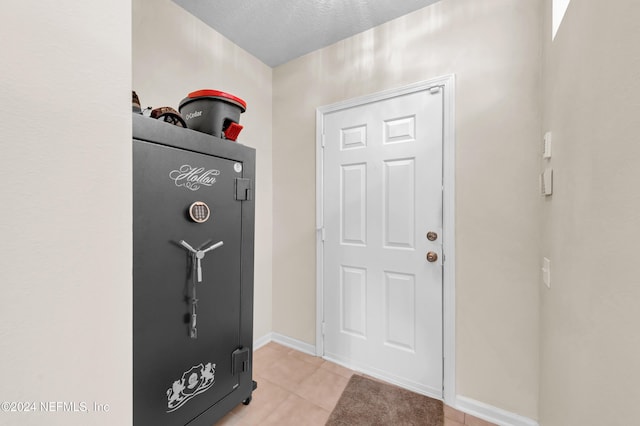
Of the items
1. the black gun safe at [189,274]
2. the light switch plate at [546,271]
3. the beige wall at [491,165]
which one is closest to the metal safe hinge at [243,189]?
the black gun safe at [189,274]

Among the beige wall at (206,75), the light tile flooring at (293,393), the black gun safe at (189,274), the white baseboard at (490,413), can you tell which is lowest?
the light tile flooring at (293,393)

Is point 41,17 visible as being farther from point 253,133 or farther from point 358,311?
point 358,311

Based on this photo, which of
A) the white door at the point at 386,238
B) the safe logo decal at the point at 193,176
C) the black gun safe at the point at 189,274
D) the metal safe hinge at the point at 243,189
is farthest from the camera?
the white door at the point at 386,238

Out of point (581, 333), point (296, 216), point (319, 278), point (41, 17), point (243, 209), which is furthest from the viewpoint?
point (296, 216)

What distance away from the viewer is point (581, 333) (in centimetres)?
78

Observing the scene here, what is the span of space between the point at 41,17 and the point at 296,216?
188cm

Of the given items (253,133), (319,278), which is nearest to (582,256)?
(319,278)

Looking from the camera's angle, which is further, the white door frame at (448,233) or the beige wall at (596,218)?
the white door frame at (448,233)

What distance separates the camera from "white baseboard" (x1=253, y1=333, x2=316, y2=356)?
2.17 meters

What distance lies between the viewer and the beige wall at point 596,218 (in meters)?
0.54

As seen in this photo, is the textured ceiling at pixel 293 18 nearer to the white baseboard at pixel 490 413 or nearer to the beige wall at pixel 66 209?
the beige wall at pixel 66 209

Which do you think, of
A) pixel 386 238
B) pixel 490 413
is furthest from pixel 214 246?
pixel 490 413

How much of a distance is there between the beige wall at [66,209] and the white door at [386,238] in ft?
5.07

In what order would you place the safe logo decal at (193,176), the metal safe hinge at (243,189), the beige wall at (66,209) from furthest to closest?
the metal safe hinge at (243,189), the safe logo decal at (193,176), the beige wall at (66,209)
